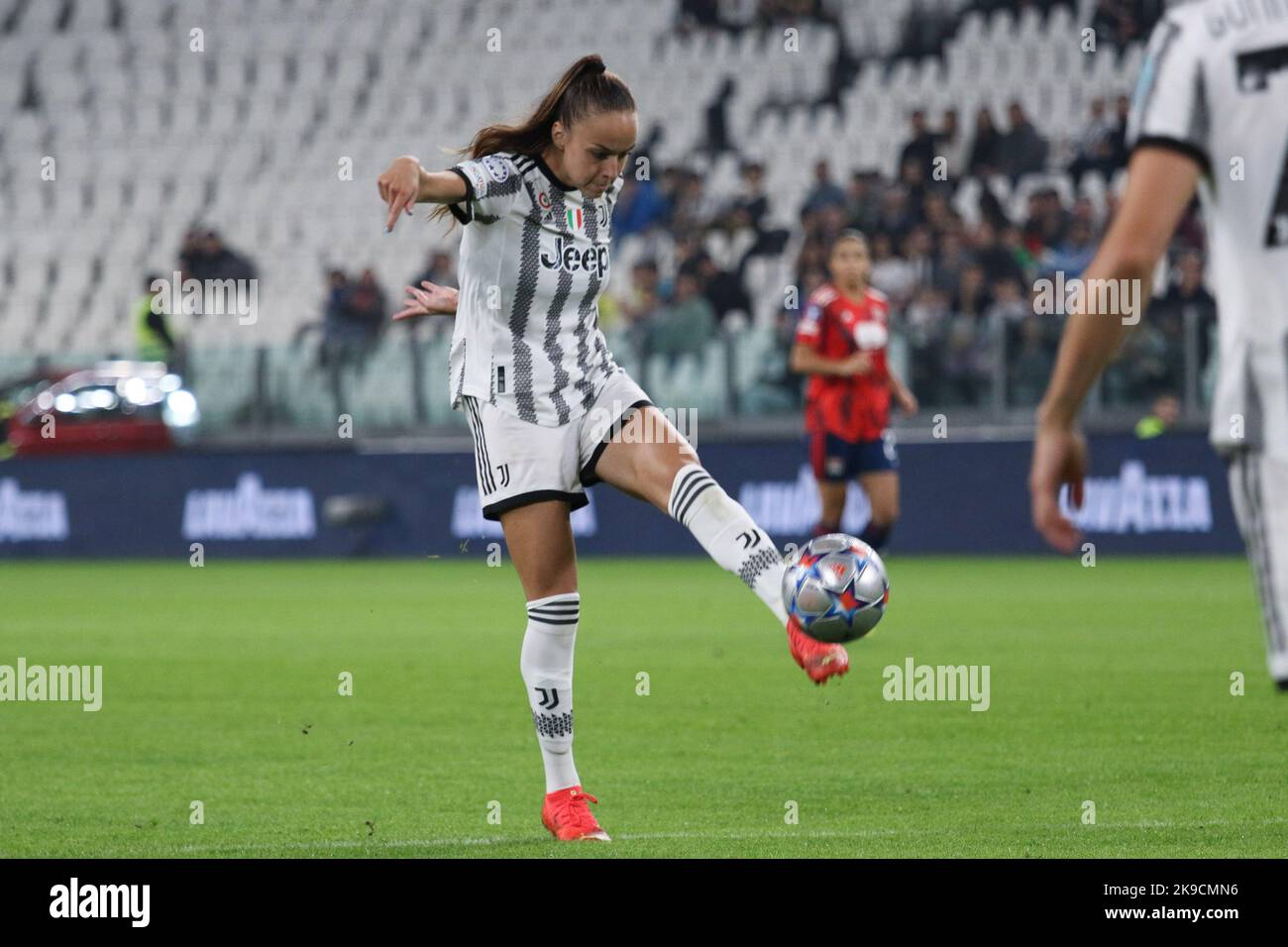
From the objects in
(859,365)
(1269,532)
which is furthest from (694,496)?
(859,365)

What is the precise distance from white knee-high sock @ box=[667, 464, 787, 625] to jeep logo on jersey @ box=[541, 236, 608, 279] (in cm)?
71

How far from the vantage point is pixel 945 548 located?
19625mm

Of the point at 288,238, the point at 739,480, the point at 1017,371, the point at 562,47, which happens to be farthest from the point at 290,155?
the point at 1017,371

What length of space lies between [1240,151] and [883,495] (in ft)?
35.8

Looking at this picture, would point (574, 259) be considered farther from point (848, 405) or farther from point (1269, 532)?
point (848, 405)

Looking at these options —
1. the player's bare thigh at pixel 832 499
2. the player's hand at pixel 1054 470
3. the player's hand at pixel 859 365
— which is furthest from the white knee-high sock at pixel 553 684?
the player's bare thigh at pixel 832 499

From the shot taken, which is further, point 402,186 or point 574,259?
point 574,259

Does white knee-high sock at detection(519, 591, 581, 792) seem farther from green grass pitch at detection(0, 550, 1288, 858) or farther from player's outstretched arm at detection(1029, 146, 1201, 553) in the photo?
player's outstretched arm at detection(1029, 146, 1201, 553)

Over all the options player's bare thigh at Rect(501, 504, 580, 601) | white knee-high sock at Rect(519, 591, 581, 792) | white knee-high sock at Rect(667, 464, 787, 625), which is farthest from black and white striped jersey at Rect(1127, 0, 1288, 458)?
white knee-high sock at Rect(519, 591, 581, 792)

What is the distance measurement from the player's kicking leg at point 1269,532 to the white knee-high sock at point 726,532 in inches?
94.8

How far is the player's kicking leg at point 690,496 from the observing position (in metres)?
5.74

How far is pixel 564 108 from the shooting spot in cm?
604

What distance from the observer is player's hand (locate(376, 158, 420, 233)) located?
501 centimetres

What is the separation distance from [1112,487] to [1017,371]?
135 cm
